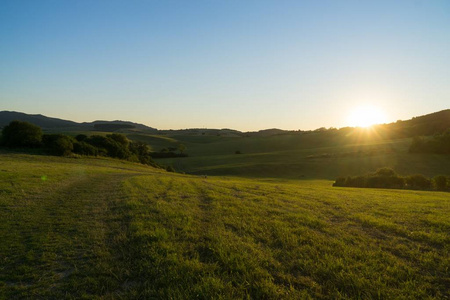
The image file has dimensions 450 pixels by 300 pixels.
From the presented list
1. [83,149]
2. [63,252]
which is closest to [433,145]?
[83,149]

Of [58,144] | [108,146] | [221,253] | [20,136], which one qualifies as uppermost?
[20,136]

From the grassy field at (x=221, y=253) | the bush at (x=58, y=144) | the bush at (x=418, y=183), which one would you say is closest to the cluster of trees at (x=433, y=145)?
the bush at (x=418, y=183)

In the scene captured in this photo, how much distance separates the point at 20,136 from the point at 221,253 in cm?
5062

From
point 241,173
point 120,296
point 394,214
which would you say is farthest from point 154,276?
point 241,173

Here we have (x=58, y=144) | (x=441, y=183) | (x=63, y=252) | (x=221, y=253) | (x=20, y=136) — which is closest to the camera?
(x=221, y=253)

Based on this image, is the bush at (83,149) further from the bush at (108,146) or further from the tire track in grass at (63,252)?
the tire track in grass at (63,252)

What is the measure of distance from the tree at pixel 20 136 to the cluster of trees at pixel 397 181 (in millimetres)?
50333

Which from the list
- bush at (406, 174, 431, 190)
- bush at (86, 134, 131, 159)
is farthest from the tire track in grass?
bush at (86, 134, 131, 159)

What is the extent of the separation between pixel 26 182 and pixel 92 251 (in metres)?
16.2

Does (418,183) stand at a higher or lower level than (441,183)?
lower

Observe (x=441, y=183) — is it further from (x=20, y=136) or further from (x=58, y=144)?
(x=20, y=136)

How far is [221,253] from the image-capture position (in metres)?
7.11

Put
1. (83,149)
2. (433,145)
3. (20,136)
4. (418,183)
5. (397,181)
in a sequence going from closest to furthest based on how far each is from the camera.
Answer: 1. (418,183)
2. (397,181)
3. (20,136)
4. (83,149)
5. (433,145)

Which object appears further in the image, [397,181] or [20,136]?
[20,136]
